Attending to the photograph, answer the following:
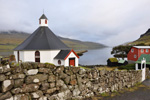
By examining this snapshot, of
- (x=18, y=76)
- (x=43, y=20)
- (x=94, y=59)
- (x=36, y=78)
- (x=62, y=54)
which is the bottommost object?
(x=94, y=59)

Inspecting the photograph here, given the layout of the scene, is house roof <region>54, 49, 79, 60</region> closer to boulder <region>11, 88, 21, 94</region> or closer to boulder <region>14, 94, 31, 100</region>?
boulder <region>14, 94, 31, 100</region>

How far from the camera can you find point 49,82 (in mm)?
5711

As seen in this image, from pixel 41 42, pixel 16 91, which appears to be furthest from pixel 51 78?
pixel 41 42

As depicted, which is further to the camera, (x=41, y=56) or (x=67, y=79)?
(x=41, y=56)

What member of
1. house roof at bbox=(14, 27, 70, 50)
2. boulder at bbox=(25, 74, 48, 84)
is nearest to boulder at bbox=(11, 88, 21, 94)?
boulder at bbox=(25, 74, 48, 84)

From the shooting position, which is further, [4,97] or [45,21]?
[45,21]

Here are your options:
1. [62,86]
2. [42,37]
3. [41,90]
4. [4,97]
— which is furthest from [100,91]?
[42,37]

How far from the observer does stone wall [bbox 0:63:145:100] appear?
179 inches

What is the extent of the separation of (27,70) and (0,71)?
1040 millimetres

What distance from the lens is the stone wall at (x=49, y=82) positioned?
4535 millimetres

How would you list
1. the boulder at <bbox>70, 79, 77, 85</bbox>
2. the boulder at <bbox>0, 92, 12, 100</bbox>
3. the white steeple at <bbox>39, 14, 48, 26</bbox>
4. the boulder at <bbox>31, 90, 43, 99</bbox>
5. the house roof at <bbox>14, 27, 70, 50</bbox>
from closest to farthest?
the boulder at <bbox>0, 92, 12, 100</bbox> → the boulder at <bbox>31, 90, 43, 99</bbox> → the boulder at <bbox>70, 79, 77, 85</bbox> → the house roof at <bbox>14, 27, 70, 50</bbox> → the white steeple at <bbox>39, 14, 48, 26</bbox>

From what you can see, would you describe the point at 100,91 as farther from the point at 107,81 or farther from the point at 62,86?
the point at 62,86

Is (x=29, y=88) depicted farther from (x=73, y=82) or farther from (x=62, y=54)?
(x=62, y=54)

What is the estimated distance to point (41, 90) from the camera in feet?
17.7
